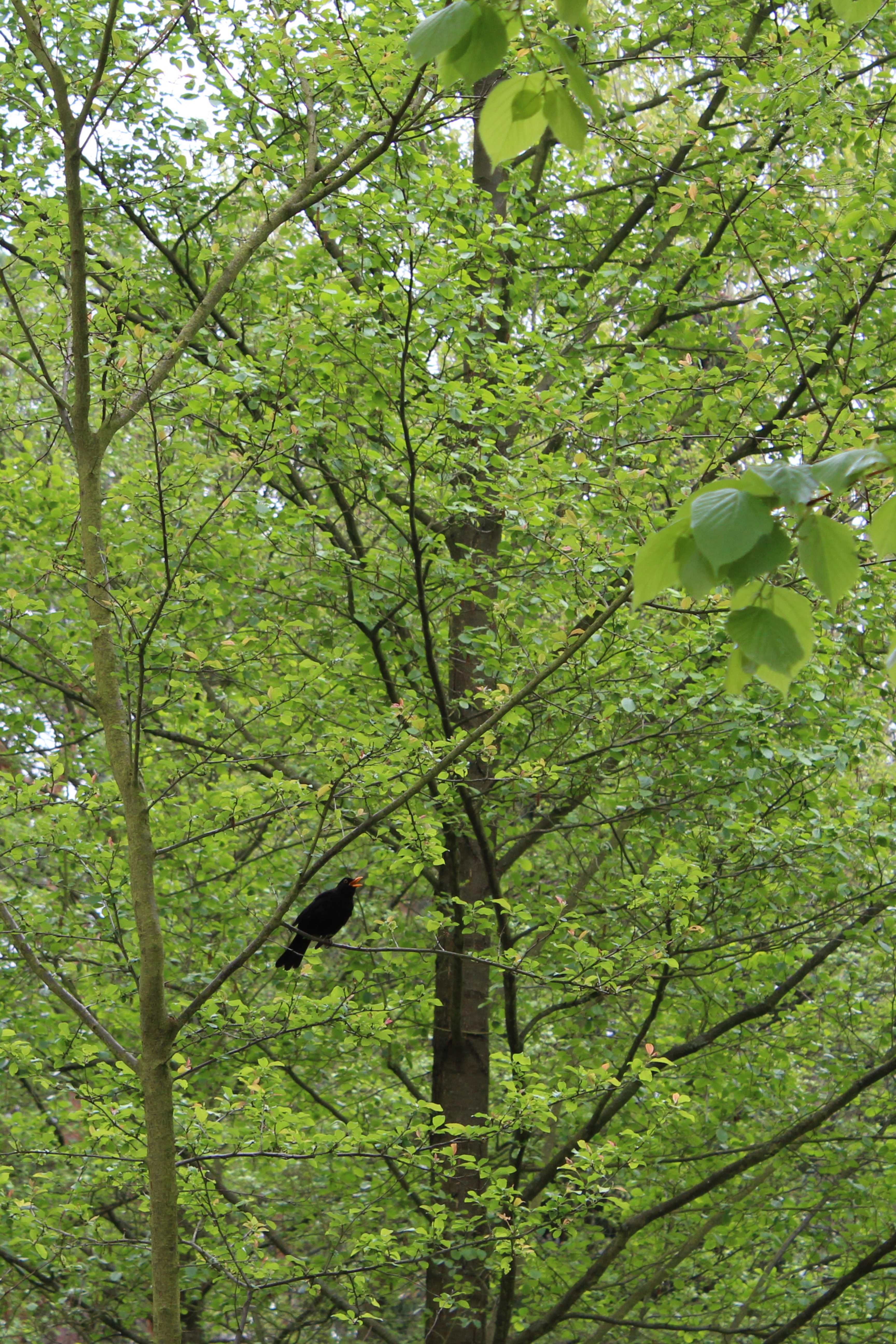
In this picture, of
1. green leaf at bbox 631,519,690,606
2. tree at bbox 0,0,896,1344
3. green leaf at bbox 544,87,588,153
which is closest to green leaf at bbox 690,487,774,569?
green leaf at bbox 631,519,690,606

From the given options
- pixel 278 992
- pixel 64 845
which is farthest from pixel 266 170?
pixel 278 992

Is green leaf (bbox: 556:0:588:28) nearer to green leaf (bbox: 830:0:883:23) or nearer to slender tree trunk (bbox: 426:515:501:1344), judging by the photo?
green leaf (bbox: 830:0:883:23)

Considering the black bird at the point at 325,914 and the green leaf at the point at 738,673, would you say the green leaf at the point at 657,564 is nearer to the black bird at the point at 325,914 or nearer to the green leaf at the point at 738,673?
the green leaf at the point at 738,673

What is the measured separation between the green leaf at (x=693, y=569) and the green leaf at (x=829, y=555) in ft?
0.37

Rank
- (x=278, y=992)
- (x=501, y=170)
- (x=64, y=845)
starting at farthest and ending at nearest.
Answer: (x=501, y=170) → (x=278, y=992) → (x=64, y=845)

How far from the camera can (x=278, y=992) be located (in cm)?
847

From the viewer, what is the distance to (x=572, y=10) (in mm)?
1584

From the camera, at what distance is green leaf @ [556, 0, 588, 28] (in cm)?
158

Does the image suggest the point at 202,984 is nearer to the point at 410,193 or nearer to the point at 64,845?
the point at 64,845

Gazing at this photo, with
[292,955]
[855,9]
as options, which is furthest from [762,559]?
[292,955]

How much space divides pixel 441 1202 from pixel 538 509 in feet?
12.3

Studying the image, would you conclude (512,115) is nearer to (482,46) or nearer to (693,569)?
(482,46)

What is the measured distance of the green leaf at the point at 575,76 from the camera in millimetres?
1487

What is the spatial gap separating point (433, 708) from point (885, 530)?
6.77m
